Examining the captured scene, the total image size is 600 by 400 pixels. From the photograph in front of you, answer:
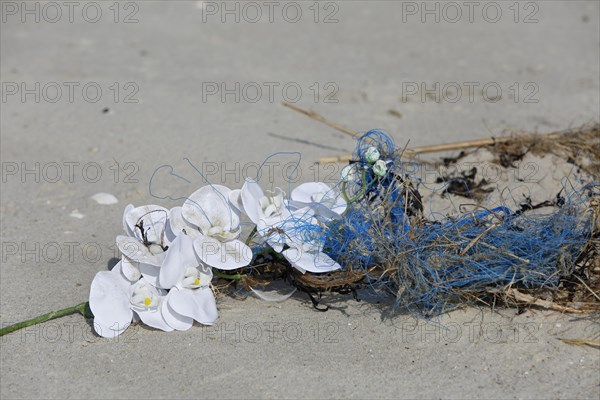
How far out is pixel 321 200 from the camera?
2590 mm

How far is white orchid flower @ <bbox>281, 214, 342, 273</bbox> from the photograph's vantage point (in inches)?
96.5

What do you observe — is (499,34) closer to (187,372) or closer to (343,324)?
(343,324)

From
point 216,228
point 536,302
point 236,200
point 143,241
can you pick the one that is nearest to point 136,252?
point 143,241

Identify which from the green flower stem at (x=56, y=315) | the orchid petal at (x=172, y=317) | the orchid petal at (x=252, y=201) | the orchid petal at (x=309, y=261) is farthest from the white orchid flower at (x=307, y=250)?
the green flower stem at (x=56, y=315)

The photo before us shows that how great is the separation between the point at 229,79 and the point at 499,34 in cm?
188

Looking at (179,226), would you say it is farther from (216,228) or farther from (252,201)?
(252,201)

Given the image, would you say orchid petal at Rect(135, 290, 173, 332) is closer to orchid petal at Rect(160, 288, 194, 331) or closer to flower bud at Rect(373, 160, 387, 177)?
orchid petal at Rect(160, 288, 194, 331)

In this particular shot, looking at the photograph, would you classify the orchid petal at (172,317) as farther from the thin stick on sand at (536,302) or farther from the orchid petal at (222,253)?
the thin stick on sand at (536,302)

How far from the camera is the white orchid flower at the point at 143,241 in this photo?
95.5 inches

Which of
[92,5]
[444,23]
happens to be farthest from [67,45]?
[444,23]

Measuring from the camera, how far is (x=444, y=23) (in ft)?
17.5

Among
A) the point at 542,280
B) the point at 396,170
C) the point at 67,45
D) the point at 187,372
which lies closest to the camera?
the point at 187,372

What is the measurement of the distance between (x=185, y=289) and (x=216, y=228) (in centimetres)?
22

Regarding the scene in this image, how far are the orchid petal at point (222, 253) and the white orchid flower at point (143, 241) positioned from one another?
0.12 meters
